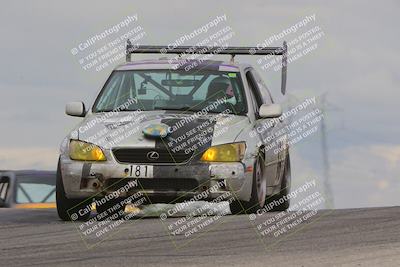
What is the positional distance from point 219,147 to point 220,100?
116 centimetres

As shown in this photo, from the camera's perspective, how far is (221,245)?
30.3 feet

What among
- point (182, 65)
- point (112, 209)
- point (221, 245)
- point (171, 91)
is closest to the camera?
point (221, 245)

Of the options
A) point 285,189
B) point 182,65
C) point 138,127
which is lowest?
point 285,189

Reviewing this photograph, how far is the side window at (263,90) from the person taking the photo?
1429 cm

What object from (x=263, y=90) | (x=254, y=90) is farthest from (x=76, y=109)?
(x=263, y=90)

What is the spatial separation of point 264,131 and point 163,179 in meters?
1.74

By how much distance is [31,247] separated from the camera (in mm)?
9516

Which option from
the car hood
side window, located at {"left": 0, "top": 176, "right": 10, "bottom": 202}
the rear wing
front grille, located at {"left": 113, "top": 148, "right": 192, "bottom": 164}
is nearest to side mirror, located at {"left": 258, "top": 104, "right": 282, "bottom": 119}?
the car hood

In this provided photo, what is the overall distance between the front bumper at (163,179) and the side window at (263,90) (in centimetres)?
260

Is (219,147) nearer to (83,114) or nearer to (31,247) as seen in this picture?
(83,114)

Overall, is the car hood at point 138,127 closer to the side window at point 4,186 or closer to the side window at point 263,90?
the side window at point 263,90

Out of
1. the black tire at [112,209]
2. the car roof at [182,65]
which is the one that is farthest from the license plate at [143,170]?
the car roof at [182,65]

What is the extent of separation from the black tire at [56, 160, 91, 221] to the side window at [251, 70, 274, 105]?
10.1 ft

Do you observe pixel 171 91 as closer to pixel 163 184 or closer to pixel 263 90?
pixel 163 184
